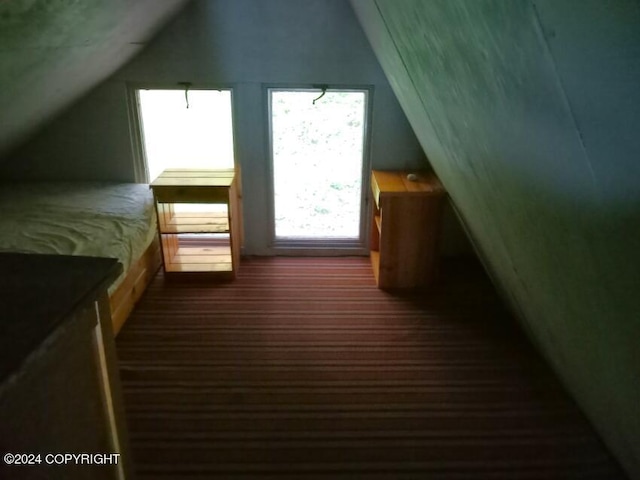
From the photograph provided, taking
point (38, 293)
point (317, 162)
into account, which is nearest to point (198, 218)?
point (317, 162)

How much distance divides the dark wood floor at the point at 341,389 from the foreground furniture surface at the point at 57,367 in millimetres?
1268

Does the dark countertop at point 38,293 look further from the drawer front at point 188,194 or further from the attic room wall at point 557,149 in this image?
the drawer front at point 188,194

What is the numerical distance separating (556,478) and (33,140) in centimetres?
375

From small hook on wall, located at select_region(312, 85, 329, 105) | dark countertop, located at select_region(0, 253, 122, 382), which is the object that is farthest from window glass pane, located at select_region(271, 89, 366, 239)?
dark countertop, located at select_region(0, 253, 122, 382)

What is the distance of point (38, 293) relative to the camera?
2.30 ft

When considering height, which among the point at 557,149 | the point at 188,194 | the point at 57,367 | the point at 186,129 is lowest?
the point at 188,194

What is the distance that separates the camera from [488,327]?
114 inches

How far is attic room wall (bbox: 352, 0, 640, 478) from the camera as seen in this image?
63 cm

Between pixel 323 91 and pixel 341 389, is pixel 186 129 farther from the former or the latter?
pixel 341 389

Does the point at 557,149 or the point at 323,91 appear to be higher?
the point at 323,91

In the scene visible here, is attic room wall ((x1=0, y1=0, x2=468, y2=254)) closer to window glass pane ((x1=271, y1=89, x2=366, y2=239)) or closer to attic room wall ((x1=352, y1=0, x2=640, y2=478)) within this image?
window glass pane ((x1=271, y1=89, x2=366, y2=239))

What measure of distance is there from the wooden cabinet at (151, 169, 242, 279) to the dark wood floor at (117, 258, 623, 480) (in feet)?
0.65

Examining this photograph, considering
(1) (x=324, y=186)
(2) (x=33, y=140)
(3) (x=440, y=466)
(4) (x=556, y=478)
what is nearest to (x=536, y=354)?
(4) (x=556, y=478)

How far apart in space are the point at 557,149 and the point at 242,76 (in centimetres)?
280
